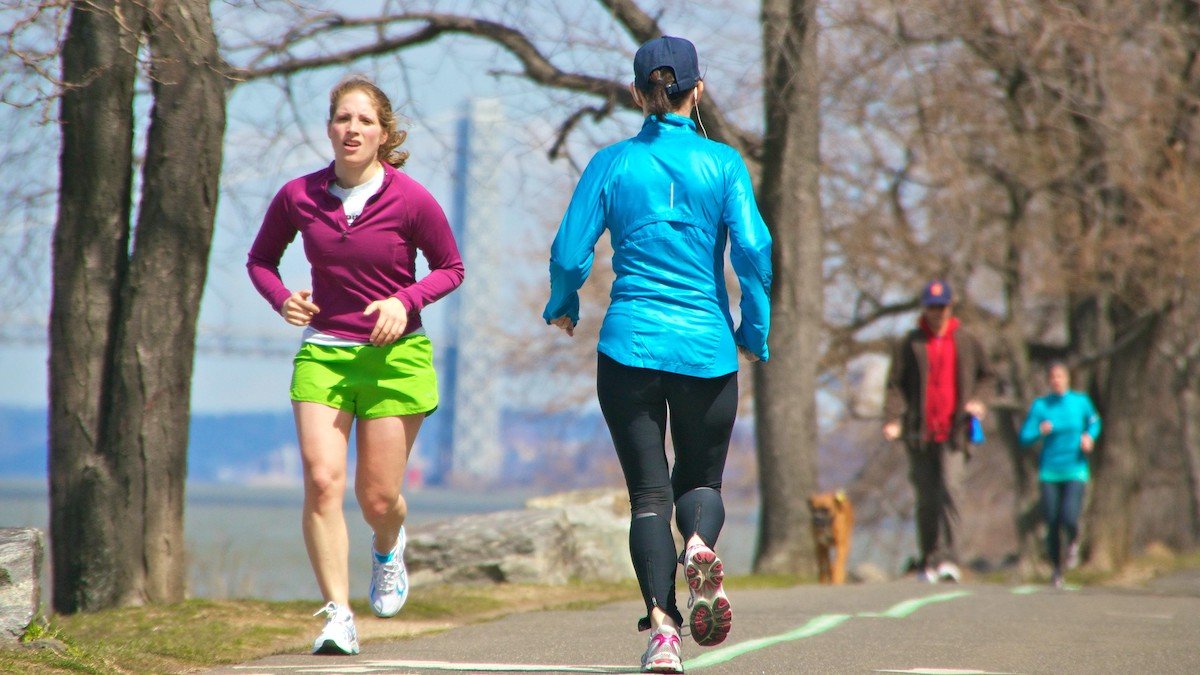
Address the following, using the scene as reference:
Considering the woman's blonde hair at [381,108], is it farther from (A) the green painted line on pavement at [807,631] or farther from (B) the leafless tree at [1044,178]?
(B) the leafless tree at [1044,178]

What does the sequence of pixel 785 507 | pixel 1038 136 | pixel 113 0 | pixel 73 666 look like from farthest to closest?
pixel 1038 136
pixel 785 507
pixel 113 0
pixel 73 666

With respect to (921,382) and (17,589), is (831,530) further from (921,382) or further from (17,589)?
(17,589)

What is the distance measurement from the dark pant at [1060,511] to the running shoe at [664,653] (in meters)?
7.57

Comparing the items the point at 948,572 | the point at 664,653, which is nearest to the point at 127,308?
the point at 664,653

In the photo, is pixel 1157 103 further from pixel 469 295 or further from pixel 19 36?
pixel 469 295

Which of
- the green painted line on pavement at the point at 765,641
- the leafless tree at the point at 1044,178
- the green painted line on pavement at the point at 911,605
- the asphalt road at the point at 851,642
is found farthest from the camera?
the leafless tree at the point at 1044,178

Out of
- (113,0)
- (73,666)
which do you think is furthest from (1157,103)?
(73,666)

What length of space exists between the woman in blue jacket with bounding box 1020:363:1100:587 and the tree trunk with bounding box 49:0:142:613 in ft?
23.0

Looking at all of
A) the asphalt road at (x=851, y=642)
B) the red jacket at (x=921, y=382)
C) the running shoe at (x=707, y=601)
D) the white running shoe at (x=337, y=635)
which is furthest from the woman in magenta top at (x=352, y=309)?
the red jacket at (x=921, y=382)

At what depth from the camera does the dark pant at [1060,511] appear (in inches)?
437

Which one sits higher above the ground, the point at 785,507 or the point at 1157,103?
the point at 1157,103

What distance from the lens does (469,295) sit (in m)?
73.9

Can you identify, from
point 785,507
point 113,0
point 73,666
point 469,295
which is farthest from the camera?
point 469,295

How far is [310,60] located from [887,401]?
4938mm
